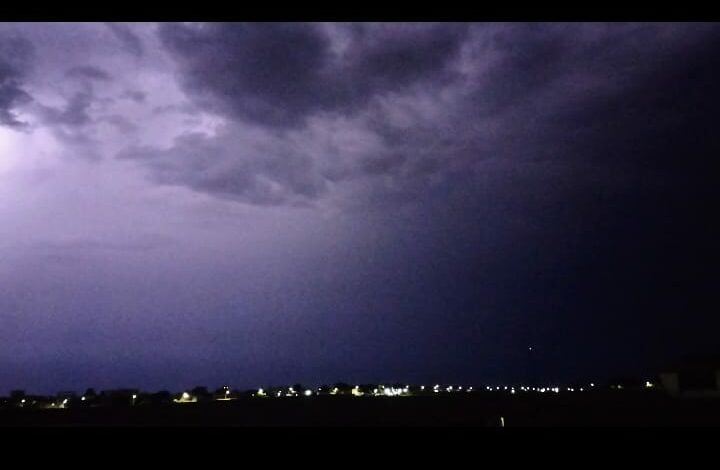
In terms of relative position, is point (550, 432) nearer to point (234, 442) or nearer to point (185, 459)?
point (234, 442)

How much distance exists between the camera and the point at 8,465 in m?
2.84

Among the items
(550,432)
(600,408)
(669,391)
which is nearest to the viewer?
(550,432)

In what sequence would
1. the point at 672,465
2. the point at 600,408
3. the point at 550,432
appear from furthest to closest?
the point at 600,408 < the point at 550,432 < the point at 672,465

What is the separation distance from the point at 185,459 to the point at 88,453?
19.7 inches

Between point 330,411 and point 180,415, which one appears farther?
point 330,411

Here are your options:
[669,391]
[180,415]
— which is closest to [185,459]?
[180,415]

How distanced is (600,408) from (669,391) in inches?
434

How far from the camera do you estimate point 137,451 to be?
2.87 m
